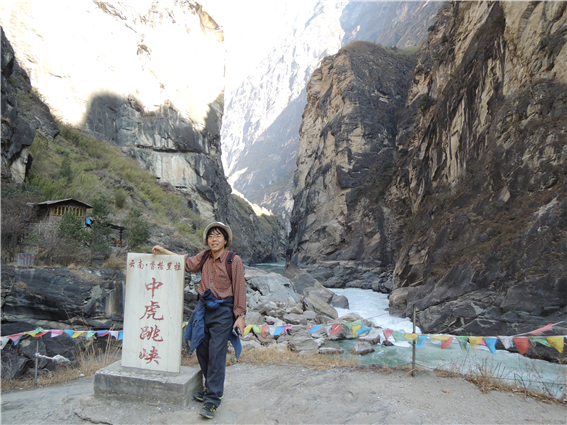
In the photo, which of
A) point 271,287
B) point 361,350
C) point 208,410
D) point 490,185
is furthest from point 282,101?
point 208,410

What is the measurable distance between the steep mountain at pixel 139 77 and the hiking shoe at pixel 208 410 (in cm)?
2440

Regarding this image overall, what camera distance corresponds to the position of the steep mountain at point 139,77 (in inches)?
907

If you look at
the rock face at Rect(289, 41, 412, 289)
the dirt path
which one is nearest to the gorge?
the rock face at Rect(289, 41, 412, 289)

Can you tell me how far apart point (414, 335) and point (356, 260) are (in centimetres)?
2234

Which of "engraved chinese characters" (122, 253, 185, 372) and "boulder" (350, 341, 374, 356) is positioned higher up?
"engraved chinese characters" (122, 253, 185, 372)

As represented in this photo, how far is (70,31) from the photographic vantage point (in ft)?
79.7

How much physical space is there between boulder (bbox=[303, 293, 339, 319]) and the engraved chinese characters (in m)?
9.77

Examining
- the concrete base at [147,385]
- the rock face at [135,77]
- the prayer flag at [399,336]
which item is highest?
the rock face at [135,77]

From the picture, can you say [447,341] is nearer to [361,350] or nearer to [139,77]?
[361,350]

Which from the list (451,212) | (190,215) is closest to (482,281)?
(451,212)

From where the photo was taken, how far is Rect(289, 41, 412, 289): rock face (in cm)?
2606

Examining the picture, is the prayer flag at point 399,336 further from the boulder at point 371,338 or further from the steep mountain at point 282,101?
the steep mountain at point 282,101

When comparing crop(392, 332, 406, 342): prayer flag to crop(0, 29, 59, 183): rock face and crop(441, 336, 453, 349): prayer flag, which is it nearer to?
crop(441, 336, 453, 349): prayer flag

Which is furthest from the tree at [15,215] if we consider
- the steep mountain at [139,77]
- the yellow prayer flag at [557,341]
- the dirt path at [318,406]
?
the steep mountain at [139,77]
